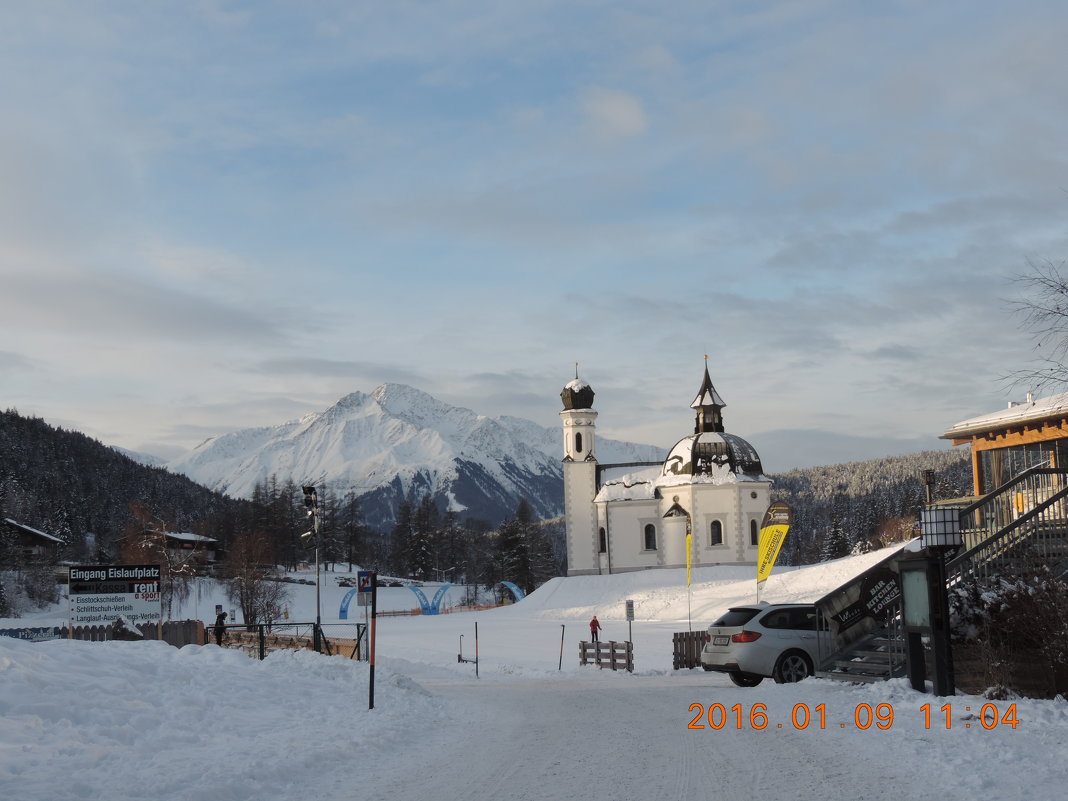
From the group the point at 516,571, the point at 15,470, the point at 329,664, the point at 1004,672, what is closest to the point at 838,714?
the point at 1004,672

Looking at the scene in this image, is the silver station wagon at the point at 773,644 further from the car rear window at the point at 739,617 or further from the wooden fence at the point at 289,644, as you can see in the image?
the wooden fence at the point at 289,644

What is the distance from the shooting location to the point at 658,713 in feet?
53.4

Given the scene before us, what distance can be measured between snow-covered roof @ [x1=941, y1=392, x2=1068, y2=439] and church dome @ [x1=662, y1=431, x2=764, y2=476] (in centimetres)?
4256

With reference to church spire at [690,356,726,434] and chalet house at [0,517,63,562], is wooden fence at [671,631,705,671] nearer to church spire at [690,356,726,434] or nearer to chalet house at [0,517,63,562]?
church spire at [690,356,726,434]

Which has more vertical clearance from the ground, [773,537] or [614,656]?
[773,537]

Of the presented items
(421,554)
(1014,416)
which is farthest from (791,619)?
(421,554)

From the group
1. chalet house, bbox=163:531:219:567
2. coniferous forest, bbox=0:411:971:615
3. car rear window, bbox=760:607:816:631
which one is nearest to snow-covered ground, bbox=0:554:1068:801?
car rear window, bbox=760:607:816:631

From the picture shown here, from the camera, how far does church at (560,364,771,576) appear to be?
76.1 meters

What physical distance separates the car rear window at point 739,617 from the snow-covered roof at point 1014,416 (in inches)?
430

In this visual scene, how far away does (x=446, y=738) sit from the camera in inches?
564

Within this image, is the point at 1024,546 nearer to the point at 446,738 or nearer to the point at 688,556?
the point at 446,738

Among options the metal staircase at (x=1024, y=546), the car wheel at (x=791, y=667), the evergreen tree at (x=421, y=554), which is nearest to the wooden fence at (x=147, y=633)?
the car wheel at (x=791, y=667)

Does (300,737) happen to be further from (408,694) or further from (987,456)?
(987,456)

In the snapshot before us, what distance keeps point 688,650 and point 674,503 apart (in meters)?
49.7
